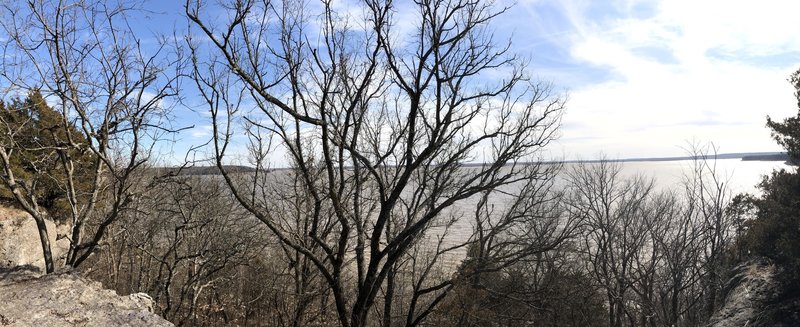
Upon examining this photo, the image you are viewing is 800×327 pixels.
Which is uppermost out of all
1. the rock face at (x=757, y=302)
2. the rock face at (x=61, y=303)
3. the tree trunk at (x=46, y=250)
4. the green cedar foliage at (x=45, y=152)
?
the green cedar foliage at (x=45, y=152)

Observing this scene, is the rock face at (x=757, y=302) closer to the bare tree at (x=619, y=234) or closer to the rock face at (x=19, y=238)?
the bare tree at (x=619, y=234)

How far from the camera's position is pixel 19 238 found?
12.1 m

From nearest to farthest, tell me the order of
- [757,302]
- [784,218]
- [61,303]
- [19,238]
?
[61,303]
[19,238]
[757,302]
[784,218]

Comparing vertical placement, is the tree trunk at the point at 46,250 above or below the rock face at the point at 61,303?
above

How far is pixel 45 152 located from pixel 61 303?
4.98 meters

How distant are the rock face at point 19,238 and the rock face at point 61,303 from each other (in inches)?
342

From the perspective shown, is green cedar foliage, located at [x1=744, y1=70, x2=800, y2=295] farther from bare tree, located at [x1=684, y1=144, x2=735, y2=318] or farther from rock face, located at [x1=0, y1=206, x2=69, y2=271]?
rock face, located at [x1=0, y1=206, x2=69, y2=271]

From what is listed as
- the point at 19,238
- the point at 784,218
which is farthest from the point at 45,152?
the point at 784,218

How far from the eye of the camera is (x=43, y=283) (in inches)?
173


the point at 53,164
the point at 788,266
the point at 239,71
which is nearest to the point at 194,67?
the point at 239,71

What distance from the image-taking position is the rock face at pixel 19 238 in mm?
11703

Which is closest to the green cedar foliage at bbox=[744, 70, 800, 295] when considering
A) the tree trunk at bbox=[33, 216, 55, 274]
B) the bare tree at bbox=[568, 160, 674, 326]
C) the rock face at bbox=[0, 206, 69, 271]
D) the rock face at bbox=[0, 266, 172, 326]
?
the bare tree at bbox=[568, 160, 674, 326]

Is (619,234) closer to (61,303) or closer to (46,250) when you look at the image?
(46,250)

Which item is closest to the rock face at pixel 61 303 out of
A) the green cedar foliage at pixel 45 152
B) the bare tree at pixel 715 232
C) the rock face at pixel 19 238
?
the green cedar foliage at pixel 45 152
